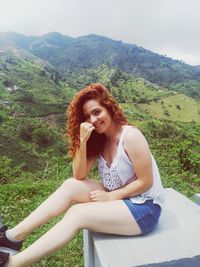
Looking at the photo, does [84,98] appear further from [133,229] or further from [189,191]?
[189,191]

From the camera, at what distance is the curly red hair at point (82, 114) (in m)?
2.84

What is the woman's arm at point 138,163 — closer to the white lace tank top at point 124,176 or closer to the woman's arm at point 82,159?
the white lace tank top at point 124,176

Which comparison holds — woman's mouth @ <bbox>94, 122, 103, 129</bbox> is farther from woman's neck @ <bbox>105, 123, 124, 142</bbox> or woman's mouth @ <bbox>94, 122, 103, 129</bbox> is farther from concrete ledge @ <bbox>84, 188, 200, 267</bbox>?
concrete ledge @ <bbox>84, 188, 200, 267</bbox>

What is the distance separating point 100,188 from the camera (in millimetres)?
2990

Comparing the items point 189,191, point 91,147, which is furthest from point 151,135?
point 91,147

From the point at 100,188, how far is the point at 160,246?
2.41ft

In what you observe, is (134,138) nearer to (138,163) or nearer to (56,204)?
(138,163)

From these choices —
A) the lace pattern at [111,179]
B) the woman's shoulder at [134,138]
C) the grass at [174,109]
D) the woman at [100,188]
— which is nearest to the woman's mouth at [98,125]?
the woman at [100,188]

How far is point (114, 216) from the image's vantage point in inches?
101

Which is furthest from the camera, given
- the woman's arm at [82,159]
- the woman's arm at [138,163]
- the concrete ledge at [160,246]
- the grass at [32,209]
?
the grass at [32,209]

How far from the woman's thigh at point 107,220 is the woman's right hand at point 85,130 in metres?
0.55

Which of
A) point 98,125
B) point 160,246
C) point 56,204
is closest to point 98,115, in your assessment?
point 98,125

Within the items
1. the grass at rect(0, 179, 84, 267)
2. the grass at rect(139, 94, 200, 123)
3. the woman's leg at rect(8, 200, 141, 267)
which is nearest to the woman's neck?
the woman's leg at rect(8, 200, 141, 267)

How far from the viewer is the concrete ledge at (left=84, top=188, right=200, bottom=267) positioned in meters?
2.29
